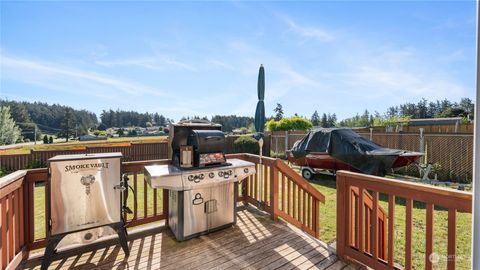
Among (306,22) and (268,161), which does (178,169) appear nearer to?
(268,161)

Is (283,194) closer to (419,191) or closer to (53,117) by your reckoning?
(419,191)

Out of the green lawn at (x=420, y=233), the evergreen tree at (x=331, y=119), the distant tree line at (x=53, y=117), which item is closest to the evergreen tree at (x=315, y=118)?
the evergreen tree at (x=331, y=119)

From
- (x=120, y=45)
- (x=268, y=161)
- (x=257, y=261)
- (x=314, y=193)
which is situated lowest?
(x=257, y=261)

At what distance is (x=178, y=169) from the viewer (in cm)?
268

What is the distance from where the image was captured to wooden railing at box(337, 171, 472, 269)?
1.51 metres

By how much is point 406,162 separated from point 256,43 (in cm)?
492

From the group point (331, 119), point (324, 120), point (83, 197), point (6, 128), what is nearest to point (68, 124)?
point (6, 128)

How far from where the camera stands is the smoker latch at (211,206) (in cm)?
291

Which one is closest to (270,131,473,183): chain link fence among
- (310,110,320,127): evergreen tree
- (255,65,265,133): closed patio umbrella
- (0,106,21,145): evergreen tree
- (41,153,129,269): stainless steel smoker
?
(255,65,265,133): closed patio umbrella

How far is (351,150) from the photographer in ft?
20.3

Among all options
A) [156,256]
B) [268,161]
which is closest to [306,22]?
[268,161]

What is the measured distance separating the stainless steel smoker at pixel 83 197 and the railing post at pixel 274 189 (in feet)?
6.48

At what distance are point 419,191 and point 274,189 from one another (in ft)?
6.25

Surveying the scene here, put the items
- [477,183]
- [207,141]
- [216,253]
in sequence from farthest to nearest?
Answer: [207,141] → [216,253] → [477,183]
